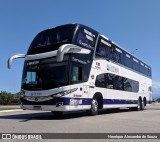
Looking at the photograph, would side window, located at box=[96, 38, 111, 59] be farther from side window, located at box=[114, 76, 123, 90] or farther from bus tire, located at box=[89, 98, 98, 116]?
bus tire, located at box=[89, 98, 98, 116]

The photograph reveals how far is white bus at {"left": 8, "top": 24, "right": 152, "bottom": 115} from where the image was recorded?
12984mm

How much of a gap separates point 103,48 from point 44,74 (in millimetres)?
4843

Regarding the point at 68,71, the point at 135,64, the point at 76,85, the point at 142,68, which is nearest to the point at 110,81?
the point at 76,85

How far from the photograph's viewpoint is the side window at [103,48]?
53.5 ft

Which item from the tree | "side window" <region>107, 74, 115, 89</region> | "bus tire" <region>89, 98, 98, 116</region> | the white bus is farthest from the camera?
the tree

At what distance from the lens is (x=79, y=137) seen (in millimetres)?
7906

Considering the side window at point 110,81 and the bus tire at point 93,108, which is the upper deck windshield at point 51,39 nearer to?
the bus tire at point 93,108

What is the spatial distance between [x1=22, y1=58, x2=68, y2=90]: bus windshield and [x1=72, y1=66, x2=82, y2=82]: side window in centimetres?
55

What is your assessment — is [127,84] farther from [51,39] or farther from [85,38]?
[51,39]

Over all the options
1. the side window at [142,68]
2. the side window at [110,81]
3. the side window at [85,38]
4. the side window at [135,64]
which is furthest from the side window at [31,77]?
the side window at [142,68]

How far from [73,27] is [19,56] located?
3320 millimetres

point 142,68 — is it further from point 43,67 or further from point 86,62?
point 43,67

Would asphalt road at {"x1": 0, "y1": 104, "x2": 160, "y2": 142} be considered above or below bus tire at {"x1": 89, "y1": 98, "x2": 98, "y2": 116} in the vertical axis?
below

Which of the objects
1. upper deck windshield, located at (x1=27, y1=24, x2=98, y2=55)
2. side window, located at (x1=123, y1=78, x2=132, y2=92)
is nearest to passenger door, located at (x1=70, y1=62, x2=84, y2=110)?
upper deck windshield, located at (x1=27, y1=24, x2=98, y2=55)
